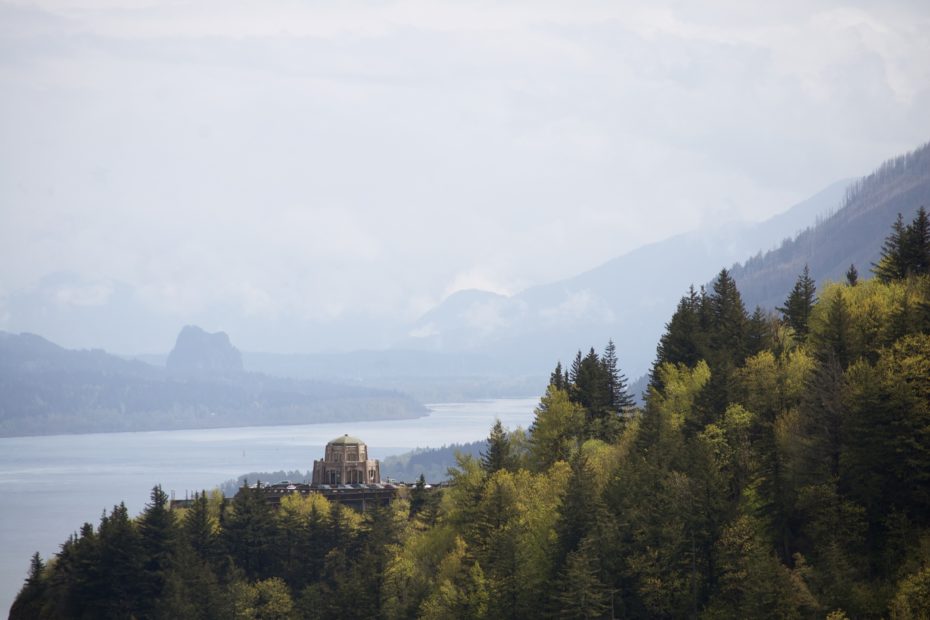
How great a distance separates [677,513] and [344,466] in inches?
4200

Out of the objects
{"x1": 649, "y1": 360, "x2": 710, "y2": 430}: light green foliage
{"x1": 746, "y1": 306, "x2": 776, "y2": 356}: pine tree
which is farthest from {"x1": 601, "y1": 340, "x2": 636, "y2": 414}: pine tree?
{"x1": 746, "y1": 306, "x2": 776, "y2": 356}: pine tree

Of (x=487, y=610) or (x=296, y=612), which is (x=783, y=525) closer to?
(x=487, y=610)

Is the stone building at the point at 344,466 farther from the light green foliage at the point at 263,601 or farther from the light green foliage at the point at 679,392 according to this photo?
the light green foliage at the point at 679,392

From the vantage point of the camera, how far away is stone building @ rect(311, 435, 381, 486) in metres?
174

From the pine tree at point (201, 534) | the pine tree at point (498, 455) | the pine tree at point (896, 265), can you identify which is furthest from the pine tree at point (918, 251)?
the pine tree at point (201, 534)

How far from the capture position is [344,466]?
174250mm

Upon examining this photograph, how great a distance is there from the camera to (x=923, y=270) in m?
91.1

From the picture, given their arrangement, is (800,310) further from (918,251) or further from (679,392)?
(679,392)

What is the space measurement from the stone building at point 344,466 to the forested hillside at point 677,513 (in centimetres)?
5602

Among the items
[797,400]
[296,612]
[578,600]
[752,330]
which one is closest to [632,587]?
[578,600]

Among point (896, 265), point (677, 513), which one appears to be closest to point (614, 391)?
point (896, 265)

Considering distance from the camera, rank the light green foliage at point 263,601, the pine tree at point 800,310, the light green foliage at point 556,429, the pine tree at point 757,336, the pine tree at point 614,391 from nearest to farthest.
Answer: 1. the pine tree at point 757,336
2. the pine tree at point 800,310
3. the light green foliage at point 556,429
4. the pine tree at point 614,391
5. the light green foliage at point 263,601

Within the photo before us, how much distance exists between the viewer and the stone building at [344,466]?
17400 centimetres

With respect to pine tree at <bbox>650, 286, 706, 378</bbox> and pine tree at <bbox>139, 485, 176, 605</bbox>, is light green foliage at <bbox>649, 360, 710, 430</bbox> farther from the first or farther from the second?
pine tree at <bbox>139, 485, 176, 605</bbox>
